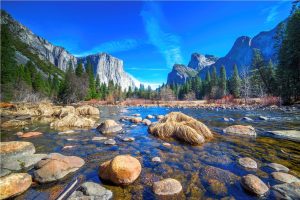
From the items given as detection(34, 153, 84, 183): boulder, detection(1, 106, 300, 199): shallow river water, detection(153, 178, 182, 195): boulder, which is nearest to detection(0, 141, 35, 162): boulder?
detection(1, 106, 300, 199): shallow river water

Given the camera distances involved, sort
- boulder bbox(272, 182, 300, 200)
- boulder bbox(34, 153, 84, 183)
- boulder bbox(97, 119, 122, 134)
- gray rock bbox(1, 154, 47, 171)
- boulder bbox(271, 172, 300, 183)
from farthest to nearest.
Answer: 1. boulder bbox(97, 119, 122, 134)
2. gray rock bbox(1, 154, 47, 171)
3. boulder bbox(34, 153, 84, 183)
4. boulder bbox(271, 172, 300, 183)
5. boulder bbox(272, 182, 300, 200)

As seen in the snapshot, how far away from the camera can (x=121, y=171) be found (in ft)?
16.4

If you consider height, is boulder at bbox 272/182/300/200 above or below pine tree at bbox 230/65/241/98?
below

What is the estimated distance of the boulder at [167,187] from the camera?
448 cm

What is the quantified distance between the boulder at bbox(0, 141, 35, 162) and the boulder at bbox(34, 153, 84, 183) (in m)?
1.66

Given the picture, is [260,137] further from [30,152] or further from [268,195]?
[30,152]

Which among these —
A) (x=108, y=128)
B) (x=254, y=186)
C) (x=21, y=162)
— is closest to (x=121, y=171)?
(x=254, y=186)

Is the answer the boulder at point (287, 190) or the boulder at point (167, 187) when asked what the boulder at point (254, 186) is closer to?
the boulder at point (287, 190)

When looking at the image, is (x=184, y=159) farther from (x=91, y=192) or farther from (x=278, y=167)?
(x=91, y=192)

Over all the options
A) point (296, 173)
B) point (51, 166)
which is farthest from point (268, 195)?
point (51, 166)

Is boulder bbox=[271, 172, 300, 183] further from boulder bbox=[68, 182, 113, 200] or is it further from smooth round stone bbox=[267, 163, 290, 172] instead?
boulder bbox=[68, 182, 113, 200]

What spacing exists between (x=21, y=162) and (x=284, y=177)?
8534 millimetres

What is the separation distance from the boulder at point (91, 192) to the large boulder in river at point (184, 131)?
5.64 meters

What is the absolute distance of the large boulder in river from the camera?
30.2 ft
